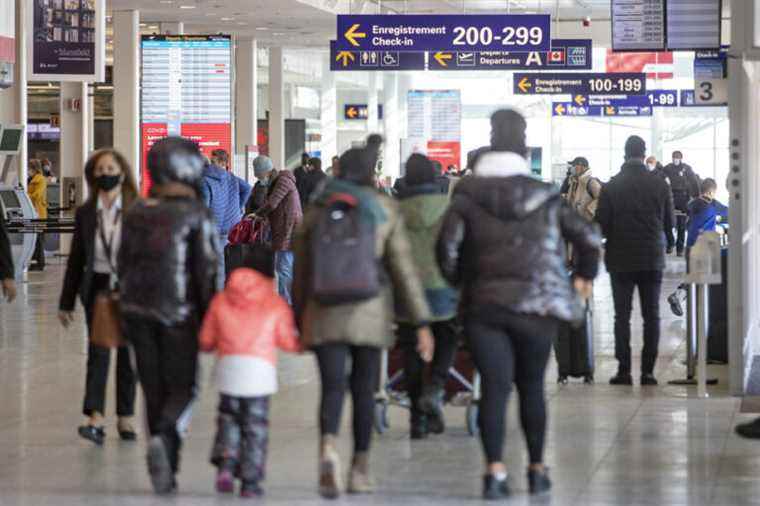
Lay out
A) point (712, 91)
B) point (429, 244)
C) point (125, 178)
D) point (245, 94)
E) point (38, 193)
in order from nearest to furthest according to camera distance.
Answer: point (125, 178)
point (429, 244)
point (712, 91)
point (38, 193)
point (245, 94)

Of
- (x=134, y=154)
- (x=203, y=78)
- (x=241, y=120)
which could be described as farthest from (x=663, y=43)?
(x=241, y=120)

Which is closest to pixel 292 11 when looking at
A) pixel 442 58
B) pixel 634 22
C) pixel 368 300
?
pixel 442 58

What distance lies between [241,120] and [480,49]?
1050cm

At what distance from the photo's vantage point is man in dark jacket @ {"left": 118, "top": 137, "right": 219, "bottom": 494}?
6980 millimetres

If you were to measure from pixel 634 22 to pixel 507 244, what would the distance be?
1243 centimetres

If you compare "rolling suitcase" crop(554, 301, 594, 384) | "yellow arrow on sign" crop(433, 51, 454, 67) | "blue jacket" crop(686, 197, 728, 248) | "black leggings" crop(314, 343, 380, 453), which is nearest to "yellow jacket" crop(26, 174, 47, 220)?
"yellow arrow on sign" crop(433, 51, 454, 67)

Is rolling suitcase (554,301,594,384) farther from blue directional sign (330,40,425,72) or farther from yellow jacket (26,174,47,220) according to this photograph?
yellow jacket (26,174,47,220)

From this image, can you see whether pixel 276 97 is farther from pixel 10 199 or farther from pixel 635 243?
pixel 635 243

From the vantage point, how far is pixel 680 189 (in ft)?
105

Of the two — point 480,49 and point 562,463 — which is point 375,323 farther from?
point 480,49

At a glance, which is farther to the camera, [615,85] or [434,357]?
[615,85]

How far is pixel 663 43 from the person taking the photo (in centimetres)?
1725

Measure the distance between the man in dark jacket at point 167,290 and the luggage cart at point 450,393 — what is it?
1.99 meters

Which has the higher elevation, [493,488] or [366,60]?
[366,60]
